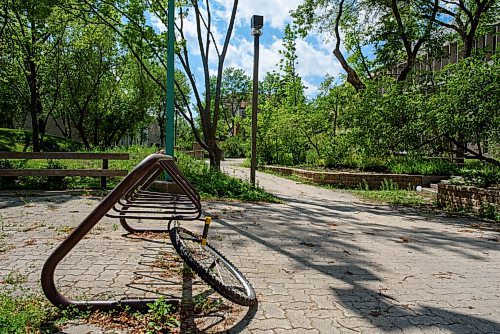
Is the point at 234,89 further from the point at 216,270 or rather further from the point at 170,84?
the point at 216,270

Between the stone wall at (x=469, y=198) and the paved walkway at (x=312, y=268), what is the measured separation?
1.52 meters

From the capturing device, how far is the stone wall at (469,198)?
804 cm

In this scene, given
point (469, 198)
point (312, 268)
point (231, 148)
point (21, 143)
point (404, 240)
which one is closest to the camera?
point (312, 268)

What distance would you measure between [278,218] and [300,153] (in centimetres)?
1436

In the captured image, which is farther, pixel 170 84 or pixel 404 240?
pixel 170 84

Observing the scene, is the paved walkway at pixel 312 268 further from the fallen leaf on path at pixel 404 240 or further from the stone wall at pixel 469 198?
the stone wall at pixel 469 198

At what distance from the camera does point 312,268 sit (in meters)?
3.90

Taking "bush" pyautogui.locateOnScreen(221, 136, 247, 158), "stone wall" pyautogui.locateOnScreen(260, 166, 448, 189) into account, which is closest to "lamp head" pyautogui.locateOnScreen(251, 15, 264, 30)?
"stone wall" pyautogui.locateOnScreen(260, 166, 448, 189)

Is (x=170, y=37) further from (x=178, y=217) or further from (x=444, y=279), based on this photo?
(x=444, y=279)

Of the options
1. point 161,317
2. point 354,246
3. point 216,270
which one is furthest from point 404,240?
point 161,317

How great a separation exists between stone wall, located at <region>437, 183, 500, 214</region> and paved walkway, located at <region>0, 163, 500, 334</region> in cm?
152

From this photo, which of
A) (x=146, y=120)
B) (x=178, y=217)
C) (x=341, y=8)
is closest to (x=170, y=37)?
(x=178, y=217)

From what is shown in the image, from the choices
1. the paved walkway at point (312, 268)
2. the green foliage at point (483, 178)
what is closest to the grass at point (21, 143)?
the paved walkway at point (312, 268)

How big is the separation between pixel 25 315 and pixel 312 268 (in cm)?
255
